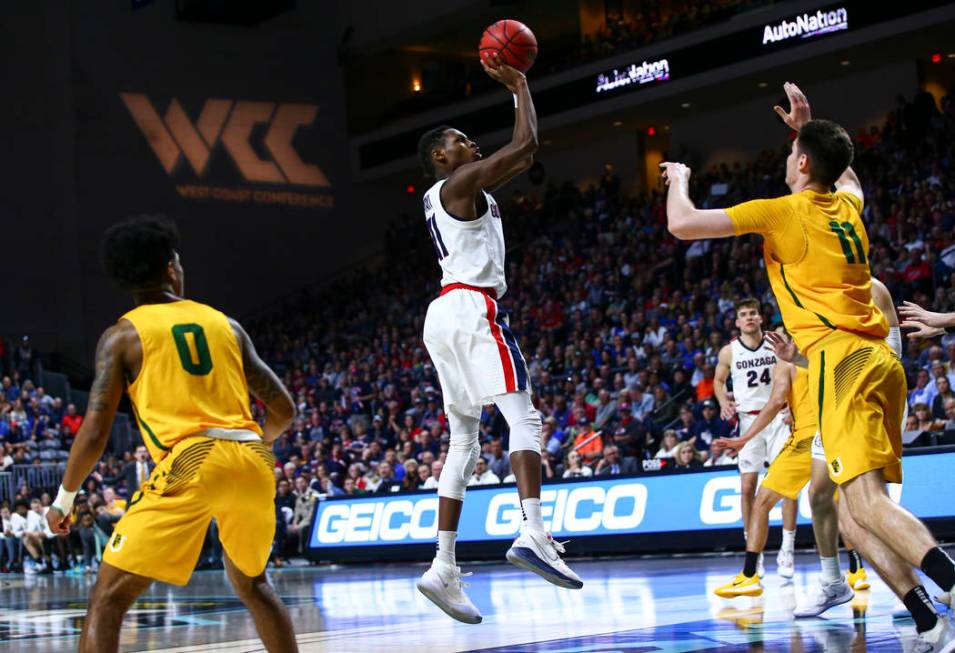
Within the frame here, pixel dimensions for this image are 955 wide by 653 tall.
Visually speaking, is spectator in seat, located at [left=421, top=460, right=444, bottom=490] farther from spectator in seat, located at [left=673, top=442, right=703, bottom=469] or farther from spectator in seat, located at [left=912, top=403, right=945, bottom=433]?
spectator in seat, located at [left=912, top=403, right=945, bottom=433]

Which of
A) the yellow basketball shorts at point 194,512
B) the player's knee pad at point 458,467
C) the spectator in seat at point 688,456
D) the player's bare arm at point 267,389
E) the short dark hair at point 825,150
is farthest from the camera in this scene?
the spectator in seat at point 688,456

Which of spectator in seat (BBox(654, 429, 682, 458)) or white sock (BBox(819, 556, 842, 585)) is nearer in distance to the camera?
white sock (BBox(819, 556, 842, 585))

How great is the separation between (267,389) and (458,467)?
1.91 metres

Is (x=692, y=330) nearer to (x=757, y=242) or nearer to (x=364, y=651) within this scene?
(x=757, y=242)

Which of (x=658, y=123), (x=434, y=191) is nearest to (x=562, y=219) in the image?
(x=658, y=123)

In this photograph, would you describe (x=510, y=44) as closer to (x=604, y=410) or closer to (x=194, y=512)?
(x=194, y=512)

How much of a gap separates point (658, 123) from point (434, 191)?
24.1 meters

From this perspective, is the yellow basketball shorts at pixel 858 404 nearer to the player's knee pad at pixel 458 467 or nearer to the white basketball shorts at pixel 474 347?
the white basketball shorts at pixel 474 347

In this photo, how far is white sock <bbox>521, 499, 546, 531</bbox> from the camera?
241 inches

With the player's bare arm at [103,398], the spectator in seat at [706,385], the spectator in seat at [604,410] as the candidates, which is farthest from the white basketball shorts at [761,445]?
the player's bare arm at [103,398]

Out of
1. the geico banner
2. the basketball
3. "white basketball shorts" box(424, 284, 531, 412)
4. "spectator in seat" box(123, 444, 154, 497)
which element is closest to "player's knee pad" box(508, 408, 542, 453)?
"white basketball shorts" box(424, 284, 531, 412)

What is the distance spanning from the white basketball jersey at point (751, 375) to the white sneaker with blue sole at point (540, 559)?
4.86 meters

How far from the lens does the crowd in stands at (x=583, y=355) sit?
16.7m

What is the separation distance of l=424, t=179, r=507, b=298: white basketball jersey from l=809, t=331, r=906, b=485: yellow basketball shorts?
5.74ft
